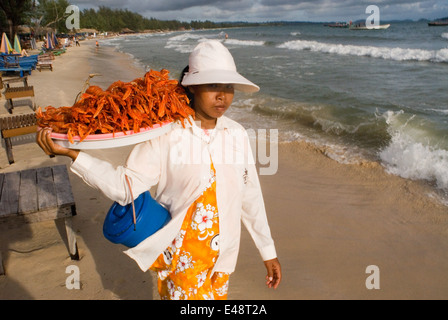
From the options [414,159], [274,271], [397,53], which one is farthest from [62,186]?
[397,53]

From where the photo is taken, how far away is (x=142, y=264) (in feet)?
5.86

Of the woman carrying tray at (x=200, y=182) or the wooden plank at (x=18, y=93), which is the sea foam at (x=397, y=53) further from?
the woman carrying tray at (x=200, y=182)

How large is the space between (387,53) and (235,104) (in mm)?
18103

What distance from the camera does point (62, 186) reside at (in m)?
3.63

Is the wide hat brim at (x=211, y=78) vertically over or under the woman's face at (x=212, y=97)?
over

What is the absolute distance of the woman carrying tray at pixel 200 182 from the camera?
5.64 ft

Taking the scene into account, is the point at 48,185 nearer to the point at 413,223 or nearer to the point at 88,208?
the point at 88,208

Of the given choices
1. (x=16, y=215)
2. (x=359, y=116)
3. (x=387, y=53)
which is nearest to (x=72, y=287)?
(x=16, y=215)

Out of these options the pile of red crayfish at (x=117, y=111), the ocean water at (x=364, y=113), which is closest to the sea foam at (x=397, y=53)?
the ocean water at (x=364, y=113)

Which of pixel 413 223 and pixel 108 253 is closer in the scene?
pixel 108 253

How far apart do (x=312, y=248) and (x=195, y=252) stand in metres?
2.57

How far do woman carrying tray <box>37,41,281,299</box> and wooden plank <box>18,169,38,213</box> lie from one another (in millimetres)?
2021

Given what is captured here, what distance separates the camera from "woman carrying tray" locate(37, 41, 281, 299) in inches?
67.7

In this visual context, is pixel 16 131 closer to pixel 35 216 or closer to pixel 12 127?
pixel 12 127
